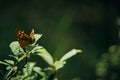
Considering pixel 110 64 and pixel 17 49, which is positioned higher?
pixel 110 64

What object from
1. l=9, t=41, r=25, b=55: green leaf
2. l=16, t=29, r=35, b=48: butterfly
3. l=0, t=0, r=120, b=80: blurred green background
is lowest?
l=16, t=29, r=35, b=48: butterfly

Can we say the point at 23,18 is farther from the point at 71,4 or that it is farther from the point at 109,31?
the point at 109,31

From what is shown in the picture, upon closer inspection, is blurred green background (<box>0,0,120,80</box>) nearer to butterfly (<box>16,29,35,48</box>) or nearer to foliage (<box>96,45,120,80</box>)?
foliage (<box>96,45,120,80</box>)

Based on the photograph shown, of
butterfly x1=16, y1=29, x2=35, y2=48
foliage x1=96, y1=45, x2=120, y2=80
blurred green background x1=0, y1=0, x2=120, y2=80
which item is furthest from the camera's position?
blurred green background x1=0, y1=0, x2=120, y2=80

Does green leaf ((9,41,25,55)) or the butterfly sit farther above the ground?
green leaf ((9,41,25,55))

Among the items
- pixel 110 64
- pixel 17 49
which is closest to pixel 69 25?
pixel 110 64

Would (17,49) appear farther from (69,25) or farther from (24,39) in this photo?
(69,25)

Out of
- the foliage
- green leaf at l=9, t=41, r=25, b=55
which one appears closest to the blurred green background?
the foliage

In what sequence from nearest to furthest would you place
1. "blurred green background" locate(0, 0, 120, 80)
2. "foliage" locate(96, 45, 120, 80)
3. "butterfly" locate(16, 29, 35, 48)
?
1. "butterfly" locate(16, 29, 35, 48)
2. "foliage" locate(96, 45, 120, 80)
3. "blurred green background" locate(0, 0, 120, 80)

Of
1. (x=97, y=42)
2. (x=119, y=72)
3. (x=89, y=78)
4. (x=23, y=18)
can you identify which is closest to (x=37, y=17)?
(x=23, y=18)
